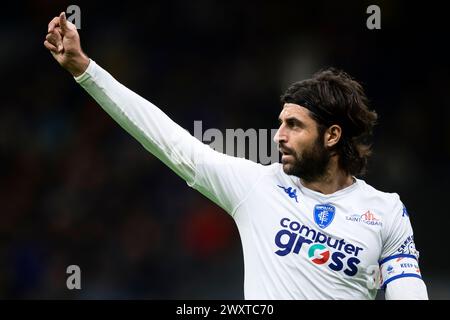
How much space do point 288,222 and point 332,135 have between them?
615mm

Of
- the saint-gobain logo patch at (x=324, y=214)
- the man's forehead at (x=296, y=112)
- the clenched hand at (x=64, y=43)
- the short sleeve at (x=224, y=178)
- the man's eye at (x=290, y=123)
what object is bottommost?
the saint-gobain logo patch at (x=324, y=214)

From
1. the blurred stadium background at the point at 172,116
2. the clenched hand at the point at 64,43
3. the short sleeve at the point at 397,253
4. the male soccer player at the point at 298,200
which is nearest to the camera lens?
the clenched hand at the point at 64,43

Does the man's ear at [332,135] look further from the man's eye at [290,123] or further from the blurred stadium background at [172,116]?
the blurred stadium background at [172,116]

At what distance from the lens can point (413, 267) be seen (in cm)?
452

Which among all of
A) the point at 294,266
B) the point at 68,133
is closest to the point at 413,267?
the point at 294,266

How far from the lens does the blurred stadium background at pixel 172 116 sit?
8695mm

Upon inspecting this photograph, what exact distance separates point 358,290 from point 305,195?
1.91 ft

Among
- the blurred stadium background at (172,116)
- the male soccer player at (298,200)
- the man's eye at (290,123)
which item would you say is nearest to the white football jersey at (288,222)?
the male soccer player at (298,200)

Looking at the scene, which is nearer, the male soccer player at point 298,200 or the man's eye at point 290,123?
the male soccer player at point 298,200

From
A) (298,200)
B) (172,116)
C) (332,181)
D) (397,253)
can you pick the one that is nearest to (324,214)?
(298,200)

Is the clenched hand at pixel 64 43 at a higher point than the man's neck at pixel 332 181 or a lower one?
higher

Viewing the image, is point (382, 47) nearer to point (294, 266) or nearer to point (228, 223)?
point (228, 223)

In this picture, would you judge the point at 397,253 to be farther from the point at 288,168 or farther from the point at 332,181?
the point at 288,168

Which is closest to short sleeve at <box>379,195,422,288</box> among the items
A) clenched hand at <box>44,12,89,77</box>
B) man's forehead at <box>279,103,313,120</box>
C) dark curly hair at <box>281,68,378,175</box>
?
dark curly hair at <box>281,68,378,175</box>
